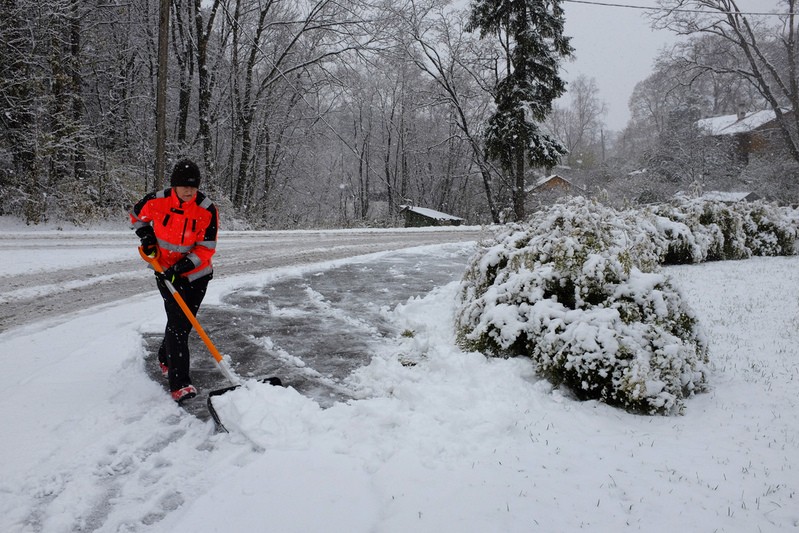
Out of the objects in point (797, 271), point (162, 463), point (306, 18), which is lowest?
point (162, 463)

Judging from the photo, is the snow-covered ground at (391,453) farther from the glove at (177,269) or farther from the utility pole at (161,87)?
the utility pole at (161,87)

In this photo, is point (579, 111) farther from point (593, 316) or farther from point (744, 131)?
point (593, 316)

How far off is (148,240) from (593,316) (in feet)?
11.7

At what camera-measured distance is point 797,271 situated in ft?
32.8

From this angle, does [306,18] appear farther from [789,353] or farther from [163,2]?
[789,353]

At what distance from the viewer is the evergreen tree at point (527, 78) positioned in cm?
1923

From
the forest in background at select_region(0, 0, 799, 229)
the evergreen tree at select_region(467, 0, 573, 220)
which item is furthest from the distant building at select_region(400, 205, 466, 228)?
the evergreen tree at select_region(467, 0, 573, 220)

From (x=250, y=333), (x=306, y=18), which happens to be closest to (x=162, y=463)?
(x=250, y=333)

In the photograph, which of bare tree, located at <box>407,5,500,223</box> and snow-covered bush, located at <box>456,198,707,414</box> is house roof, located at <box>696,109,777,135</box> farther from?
snow-covered bush, located at <box>456,198,707,414</box>

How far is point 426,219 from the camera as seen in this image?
24.3m

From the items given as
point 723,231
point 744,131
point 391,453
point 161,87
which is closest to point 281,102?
point 161,87

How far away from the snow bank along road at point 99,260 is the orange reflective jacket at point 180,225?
278 centimetres

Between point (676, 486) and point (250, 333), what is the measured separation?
4.23 m

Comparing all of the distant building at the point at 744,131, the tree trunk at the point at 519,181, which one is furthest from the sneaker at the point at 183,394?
the distant building at the point at 744,131
